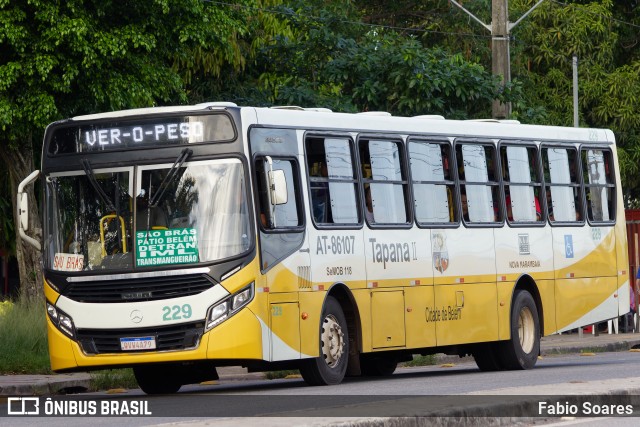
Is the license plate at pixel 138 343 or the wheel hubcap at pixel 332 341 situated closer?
the license plate at pixel 138 343

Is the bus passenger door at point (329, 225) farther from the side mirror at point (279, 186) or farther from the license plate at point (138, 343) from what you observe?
the license plate at point (138, 343)

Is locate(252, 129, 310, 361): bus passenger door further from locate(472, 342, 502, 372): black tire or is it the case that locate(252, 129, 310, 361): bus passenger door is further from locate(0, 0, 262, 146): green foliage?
locate(0, 0, 262, 146): green foliage

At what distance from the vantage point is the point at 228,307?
16.4 m

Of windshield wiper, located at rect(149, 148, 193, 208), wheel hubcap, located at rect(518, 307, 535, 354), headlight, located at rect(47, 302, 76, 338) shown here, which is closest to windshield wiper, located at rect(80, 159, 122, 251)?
windshield wiper, located at rect(149, 148, 193, 208)

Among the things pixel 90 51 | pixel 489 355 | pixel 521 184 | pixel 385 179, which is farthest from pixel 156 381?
pixel 90 51

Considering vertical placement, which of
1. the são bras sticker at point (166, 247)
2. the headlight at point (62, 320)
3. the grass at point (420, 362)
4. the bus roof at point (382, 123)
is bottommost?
the grass at point (420, 362)

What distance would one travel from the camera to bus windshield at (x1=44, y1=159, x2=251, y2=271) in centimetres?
1648

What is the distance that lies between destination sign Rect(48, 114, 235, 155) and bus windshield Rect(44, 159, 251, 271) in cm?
26

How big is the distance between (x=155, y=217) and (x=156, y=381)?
8.77 feet

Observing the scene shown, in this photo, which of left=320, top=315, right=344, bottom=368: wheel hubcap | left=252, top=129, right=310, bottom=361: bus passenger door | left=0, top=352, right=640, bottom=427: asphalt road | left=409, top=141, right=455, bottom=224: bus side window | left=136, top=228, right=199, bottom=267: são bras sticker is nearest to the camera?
left=0, top=352, right=640, bottom=427: asphalt road

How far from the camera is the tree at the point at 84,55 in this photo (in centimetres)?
2595

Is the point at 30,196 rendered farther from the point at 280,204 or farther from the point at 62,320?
the point at 280,204

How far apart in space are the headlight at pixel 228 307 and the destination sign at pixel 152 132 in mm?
1616

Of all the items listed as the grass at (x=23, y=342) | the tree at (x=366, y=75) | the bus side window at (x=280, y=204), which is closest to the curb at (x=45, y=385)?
the grass at (x=23, y=342)
